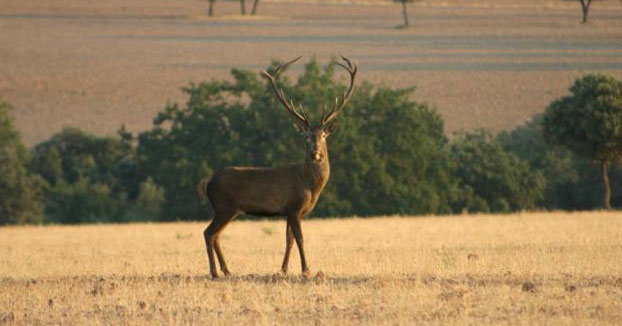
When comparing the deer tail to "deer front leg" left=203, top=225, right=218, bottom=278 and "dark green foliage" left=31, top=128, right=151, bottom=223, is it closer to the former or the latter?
"deer front leg" left=203, top=225, right=218, bottom=278

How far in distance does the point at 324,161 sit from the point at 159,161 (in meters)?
35.9

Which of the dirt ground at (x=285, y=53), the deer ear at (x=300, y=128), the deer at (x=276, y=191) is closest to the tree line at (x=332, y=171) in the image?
the dirt ground at (x=285, y=53)

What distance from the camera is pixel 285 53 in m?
97.4

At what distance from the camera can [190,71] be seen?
9525 centimetres

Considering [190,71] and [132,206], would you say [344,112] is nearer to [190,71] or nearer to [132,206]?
[132,206]

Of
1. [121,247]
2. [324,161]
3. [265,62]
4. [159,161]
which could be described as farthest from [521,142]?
[324,161]

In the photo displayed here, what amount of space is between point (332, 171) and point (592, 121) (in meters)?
10.3

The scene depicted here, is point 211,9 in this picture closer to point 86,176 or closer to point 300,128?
point 86,176

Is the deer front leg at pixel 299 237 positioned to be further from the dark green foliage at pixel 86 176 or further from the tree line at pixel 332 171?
→ the dark green foliage at pixel 86 176

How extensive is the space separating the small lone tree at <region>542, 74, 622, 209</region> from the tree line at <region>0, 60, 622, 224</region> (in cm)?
49

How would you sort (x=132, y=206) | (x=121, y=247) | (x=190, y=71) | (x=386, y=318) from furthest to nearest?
(x=190, y=71), (x=132, y=206), (x=121, y=247), (x=386, y=318)

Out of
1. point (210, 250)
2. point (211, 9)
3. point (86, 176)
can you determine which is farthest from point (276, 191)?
point (211, 9)

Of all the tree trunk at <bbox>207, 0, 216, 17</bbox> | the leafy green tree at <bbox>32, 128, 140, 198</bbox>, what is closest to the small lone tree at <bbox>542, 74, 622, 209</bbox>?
the leafy green tree at <bbox>32, 128, 140, 198</bbox>

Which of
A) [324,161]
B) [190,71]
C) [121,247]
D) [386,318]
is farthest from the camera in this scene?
[190,71]
